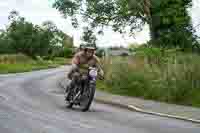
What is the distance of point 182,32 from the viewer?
40.6 meters

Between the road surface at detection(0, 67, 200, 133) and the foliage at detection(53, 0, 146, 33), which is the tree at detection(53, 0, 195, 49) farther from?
the road surface at detection(0, 67, 200, 133)

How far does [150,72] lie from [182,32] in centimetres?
2101

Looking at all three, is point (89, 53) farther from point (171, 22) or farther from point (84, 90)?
point (171, 22)

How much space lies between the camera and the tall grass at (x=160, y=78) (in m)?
16.9

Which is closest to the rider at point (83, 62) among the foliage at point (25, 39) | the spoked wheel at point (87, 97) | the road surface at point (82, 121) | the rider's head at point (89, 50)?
the rider's head at point (89, 50)

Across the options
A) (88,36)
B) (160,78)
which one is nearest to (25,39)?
(88,36)

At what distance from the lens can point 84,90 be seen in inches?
573

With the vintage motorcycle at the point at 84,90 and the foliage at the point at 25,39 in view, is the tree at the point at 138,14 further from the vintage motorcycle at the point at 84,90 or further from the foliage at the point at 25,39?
the foliage at the point at 25,39

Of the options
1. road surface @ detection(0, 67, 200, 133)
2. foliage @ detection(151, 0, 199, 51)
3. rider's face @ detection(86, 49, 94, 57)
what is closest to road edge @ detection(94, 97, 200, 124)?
road surface @ detection(0, 67, 200, 133)

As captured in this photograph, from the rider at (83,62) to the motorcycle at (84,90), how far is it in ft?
0.60

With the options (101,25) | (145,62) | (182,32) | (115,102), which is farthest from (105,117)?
(101,25)

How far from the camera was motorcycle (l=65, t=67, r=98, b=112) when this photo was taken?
14205 mm

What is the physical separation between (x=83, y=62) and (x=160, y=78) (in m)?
4.68

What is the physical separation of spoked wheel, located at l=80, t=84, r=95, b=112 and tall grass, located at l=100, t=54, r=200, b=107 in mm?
3230
